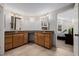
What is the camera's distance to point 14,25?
2.18 metres

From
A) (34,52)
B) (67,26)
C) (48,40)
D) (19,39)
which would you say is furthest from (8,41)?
(67,26)

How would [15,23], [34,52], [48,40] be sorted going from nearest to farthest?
[34,52] → [15,23] → [48,40]

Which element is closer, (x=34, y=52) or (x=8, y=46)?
(x=34, y=52)

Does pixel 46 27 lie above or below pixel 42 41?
above

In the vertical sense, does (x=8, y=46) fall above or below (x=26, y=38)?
below

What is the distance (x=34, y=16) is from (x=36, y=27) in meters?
0.53

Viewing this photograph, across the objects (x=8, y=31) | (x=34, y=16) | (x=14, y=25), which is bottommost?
(x=8, y=31)

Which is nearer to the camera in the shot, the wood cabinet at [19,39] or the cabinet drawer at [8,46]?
the cabinet drawer at [8,46]

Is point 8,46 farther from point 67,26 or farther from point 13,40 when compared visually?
point 67,26

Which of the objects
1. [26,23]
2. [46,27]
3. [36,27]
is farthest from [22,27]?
[46,27]

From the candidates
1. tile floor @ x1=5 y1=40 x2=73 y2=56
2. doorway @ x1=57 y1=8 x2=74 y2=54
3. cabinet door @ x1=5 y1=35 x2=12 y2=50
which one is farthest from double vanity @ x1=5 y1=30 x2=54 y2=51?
doorway @ x1=57 y1=8 x2=74 y2=54

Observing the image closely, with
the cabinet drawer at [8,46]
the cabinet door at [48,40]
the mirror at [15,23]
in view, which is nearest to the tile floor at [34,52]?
the cabinet drawer at [8,46]

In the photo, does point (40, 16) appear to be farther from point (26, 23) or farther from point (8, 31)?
point (8, 31)

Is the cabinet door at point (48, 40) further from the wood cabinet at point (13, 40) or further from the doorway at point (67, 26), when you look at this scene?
the wood cabinet at point (13, 40)
